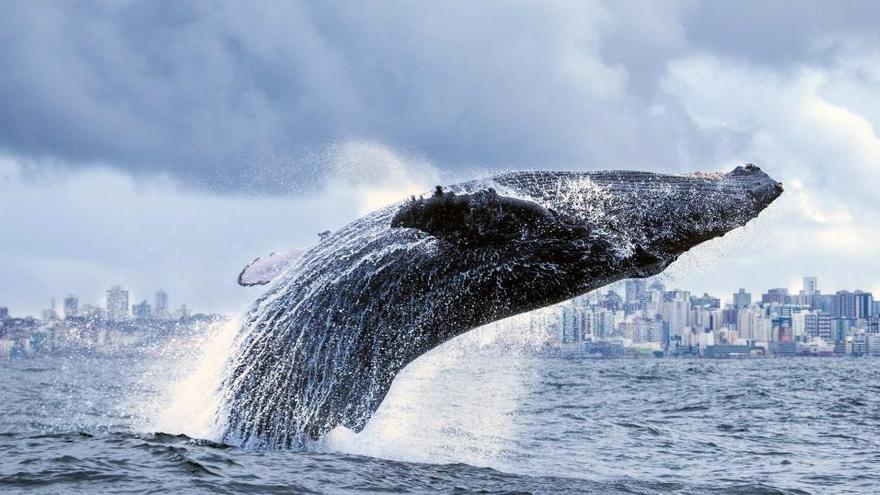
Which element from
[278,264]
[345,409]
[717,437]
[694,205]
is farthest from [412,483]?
[717,437]

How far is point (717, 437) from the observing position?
1505 centimetres

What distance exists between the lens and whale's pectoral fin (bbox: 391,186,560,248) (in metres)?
8.10

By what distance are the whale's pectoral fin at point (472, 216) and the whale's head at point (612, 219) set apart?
3.6 inches

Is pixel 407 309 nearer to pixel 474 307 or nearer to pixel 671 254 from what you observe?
pixel 474 307

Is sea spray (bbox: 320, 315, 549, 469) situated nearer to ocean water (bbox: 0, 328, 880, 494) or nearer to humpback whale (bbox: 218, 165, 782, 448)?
ocean water (bbox: 0, 328, 880, 494)

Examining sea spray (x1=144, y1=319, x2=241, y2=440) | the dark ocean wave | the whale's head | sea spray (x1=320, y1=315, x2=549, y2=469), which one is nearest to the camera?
the dark ocean wave

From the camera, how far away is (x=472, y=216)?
830cm

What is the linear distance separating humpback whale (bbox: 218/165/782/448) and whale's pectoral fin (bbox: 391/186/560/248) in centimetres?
4

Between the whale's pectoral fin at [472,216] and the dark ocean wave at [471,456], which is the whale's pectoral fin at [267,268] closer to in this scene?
the dark ocean wave at [471,456]

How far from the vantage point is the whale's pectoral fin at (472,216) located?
810 centimetres

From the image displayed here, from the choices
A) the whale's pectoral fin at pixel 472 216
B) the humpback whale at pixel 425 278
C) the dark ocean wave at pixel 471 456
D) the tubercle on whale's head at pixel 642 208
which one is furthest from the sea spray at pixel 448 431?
the whale's pectoral fin at pixel 472 216

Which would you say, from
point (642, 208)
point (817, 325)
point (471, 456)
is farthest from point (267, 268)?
point (817, 325)

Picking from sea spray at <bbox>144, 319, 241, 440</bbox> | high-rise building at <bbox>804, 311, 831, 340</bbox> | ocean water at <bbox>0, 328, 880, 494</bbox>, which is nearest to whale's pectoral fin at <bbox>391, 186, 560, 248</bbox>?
ocean water at <bbox>0, 328, 880, 494</bbox>

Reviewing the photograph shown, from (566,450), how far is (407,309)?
3.63m
